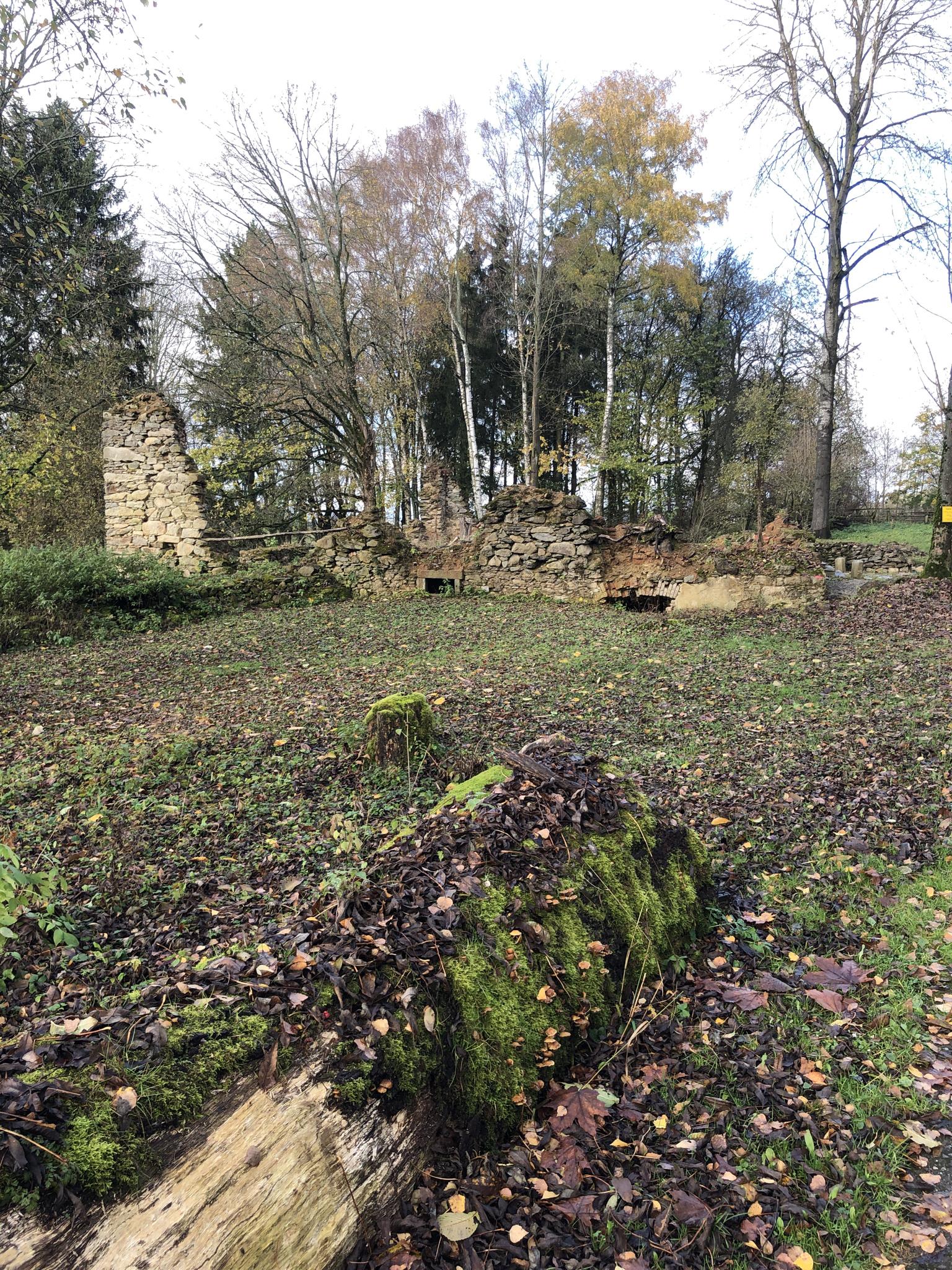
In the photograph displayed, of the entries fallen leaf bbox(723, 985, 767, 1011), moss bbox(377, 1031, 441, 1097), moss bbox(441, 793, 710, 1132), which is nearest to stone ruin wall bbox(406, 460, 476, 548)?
moss bbox(441, 793, 710, 1132)

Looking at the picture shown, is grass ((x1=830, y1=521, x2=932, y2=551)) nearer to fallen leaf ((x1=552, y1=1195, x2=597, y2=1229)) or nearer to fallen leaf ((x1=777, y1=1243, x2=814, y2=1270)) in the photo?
fallen leaf ((x1=777, y1=1243, x2=814, y2=1270))

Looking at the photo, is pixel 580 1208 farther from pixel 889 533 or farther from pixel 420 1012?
pixel 889 533

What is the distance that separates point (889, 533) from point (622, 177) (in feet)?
45.8

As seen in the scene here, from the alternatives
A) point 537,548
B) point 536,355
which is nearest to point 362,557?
point 537,548

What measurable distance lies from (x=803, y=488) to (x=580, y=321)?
10.2 metres

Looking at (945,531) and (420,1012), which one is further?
(945,531)

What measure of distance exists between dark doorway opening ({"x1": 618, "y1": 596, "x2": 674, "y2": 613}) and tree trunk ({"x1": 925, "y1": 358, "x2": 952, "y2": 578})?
5094 millimetres

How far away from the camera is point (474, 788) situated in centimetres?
358

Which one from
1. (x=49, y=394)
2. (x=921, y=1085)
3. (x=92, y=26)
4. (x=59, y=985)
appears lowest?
(x=921, y=1085)

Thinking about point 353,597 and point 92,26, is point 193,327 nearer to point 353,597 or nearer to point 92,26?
point 353,597

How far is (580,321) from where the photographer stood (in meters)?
20.7

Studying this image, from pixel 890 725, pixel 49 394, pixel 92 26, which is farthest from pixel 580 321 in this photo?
pixel 890 725

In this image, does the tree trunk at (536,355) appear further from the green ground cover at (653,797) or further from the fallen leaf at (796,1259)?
the fallen leaf at (796,1259)

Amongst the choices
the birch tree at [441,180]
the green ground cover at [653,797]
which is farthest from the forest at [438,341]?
the green ground cover at [653,797]
